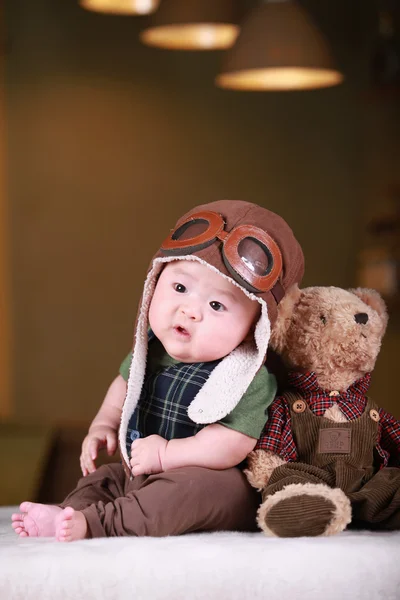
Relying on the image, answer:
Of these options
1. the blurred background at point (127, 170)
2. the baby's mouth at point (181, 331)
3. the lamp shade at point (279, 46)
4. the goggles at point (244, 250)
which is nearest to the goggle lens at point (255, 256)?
the goggles at point (244, 250)

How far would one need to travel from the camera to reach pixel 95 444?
1.03 metres

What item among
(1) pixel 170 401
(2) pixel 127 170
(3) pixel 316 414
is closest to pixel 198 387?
(1) pixel 170 401

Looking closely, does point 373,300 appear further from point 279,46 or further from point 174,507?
point 279,46

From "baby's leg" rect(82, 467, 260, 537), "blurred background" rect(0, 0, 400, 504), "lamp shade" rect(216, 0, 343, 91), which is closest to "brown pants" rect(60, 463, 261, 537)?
"baby's leg" rect(82, 467, 260, 537)

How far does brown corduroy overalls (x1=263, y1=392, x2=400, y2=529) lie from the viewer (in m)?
0.89

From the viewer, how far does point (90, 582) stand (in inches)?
29.9

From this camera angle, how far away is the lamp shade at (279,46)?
2.29 metres

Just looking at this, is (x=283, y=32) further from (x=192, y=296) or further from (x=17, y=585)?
(x=17, y=585)

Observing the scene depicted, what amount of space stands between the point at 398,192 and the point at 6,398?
2.01m

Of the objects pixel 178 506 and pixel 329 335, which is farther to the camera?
pixel 329 335

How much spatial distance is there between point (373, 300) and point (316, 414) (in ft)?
0.58

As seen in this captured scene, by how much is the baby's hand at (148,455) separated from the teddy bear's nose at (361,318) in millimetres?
275

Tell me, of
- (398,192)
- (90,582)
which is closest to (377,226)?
(398,192)

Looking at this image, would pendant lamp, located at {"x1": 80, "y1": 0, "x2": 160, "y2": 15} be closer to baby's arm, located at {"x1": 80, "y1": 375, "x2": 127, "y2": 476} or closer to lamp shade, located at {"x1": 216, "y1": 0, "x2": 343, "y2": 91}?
lamp shade, located at {"x1": 216, "y1": 0, "x2": 343, "y2": 91}
